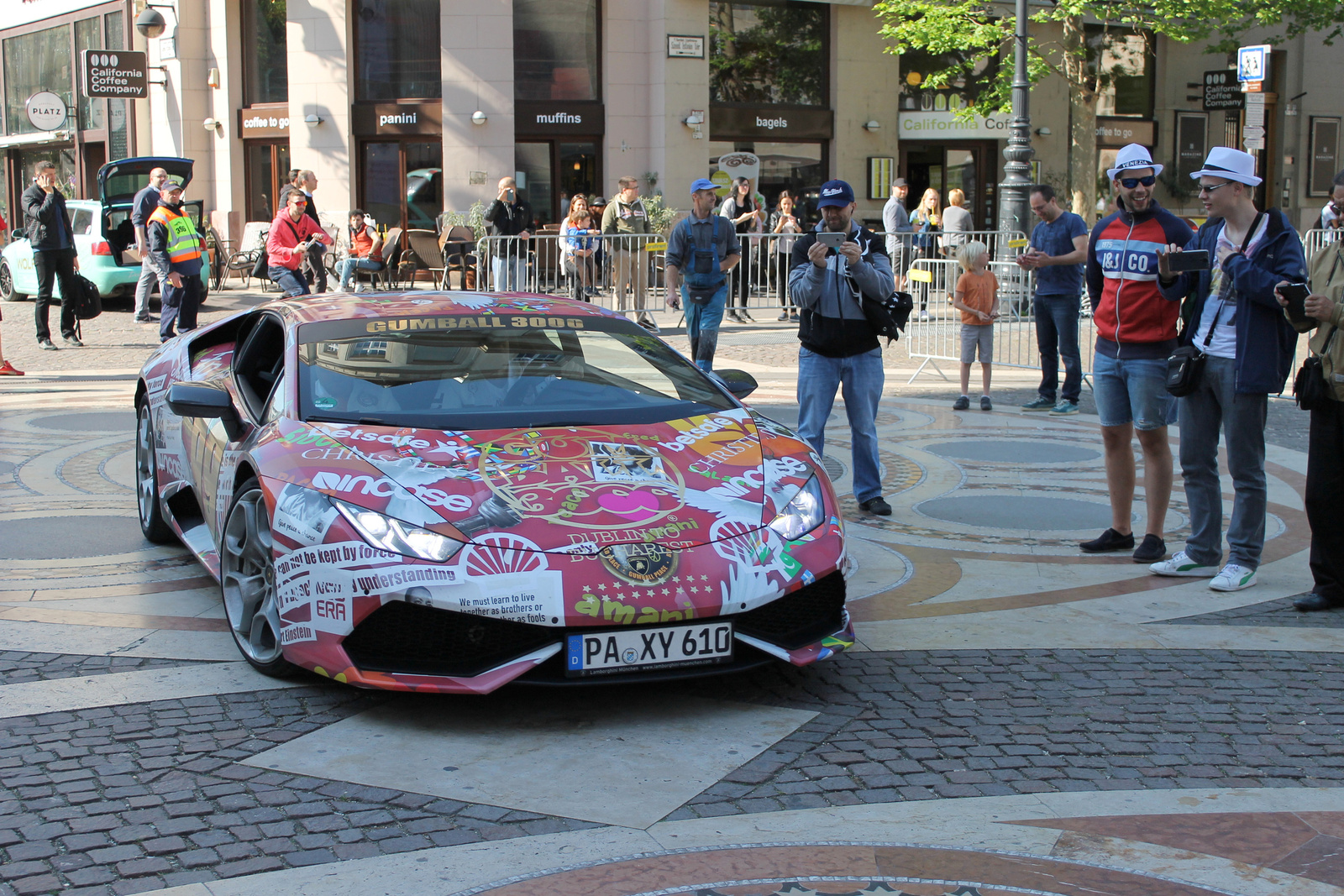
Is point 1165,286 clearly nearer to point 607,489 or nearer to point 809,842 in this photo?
point 607,489

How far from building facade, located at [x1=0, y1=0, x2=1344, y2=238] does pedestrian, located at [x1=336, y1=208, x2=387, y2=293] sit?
4281 millimetres

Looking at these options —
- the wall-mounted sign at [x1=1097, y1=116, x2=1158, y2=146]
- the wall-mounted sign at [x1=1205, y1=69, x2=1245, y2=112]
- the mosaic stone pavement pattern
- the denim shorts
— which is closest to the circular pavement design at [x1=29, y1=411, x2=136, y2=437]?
the mosaic stone pavement pattern

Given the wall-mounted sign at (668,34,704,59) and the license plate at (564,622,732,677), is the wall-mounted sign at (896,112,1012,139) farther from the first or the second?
the license plate at (564,622,732,677)

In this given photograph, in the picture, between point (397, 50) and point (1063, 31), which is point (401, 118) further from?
point (1063, 31)

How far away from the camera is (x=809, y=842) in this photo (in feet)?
11.6

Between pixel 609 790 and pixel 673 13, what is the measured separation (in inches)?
1002

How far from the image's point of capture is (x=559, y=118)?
27.2 metres

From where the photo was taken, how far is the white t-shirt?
6098 mm

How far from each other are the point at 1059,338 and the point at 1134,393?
214 inches

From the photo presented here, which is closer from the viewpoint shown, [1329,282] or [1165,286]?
[1329,282]

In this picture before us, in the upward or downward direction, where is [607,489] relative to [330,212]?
downward

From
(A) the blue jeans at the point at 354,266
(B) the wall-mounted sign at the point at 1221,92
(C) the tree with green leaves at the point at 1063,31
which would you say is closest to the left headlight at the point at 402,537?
(A) the blue jeans at the point at 354,266

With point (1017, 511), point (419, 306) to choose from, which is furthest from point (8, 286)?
point (1017, 511)

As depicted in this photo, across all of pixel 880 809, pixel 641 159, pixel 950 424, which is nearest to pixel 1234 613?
pixel 880 809
